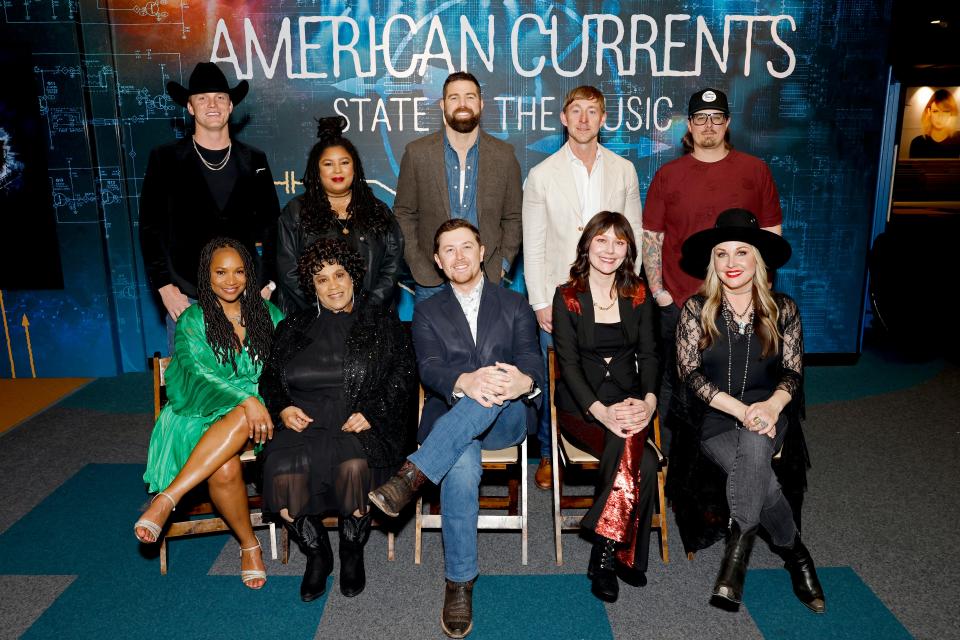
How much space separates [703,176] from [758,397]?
3.90ft

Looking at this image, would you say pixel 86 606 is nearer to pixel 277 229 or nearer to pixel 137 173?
pixel 277 229

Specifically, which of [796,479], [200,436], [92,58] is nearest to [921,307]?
[796,479]

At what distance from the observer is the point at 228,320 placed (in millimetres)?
3129

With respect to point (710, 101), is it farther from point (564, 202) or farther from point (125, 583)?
point (125, 583)

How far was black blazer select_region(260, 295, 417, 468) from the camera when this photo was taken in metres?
2.97

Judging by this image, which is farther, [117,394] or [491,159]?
[117,394]

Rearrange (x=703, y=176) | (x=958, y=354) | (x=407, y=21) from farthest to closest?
(x=958, y=354) → (x=407, y=21) → (x=703, y=176)

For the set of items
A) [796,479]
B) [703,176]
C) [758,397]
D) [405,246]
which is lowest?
[796,479]

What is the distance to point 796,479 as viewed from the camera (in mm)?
2955

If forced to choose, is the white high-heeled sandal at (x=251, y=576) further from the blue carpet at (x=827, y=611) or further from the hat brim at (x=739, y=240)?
the hat brim at (x=739, y=240)

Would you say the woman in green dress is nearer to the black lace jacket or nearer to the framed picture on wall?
the black lace jacket

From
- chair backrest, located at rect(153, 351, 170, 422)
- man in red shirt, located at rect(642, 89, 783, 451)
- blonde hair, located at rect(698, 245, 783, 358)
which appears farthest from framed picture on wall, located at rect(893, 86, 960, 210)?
chair backrest, located at rect(153, 351, 170, 422)

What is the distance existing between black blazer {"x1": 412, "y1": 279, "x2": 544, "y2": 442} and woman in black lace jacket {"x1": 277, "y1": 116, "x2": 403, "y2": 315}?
A: 0.44m

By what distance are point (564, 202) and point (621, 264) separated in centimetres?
62
